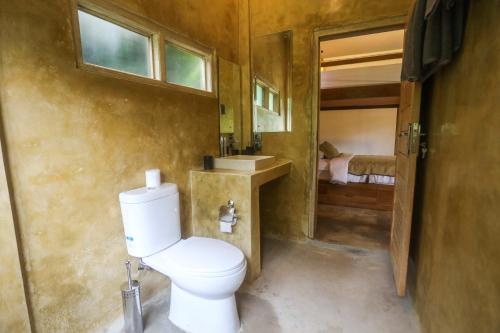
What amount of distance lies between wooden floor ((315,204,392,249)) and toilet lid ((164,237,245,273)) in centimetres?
145

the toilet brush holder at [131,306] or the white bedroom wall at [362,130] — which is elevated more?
the white bedroom wall at [362,130]

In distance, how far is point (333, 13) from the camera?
2.23 metres

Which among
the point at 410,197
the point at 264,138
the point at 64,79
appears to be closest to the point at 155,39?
the point at 64,79

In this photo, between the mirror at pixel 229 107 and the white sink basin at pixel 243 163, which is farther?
the mirror at pixel 229 107

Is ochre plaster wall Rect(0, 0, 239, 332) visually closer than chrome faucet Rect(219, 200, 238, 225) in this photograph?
Yes

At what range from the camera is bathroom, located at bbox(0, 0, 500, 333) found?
90 cm

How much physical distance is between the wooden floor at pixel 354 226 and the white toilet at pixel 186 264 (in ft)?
4.95

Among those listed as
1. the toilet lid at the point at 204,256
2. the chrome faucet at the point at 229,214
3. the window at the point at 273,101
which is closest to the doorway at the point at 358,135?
the window at the point at 273,101

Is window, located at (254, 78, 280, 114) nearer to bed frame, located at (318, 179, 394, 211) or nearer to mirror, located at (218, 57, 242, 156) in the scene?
mirror, located at (218, 57, 242, 156)

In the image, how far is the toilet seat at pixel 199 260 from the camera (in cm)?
133

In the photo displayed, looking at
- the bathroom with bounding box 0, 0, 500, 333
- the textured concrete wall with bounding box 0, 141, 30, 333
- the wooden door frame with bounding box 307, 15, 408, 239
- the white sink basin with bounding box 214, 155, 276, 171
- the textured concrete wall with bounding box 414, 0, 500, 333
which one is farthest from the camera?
the wooden door frame with bounding box 307, 15, 408, 239

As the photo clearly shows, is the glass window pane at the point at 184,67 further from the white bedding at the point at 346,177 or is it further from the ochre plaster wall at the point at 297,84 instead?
the white bedding at the point at 346,177

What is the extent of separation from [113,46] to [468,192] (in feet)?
6.18

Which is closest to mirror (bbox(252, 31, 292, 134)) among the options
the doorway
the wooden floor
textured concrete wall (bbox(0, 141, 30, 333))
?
the doorway
